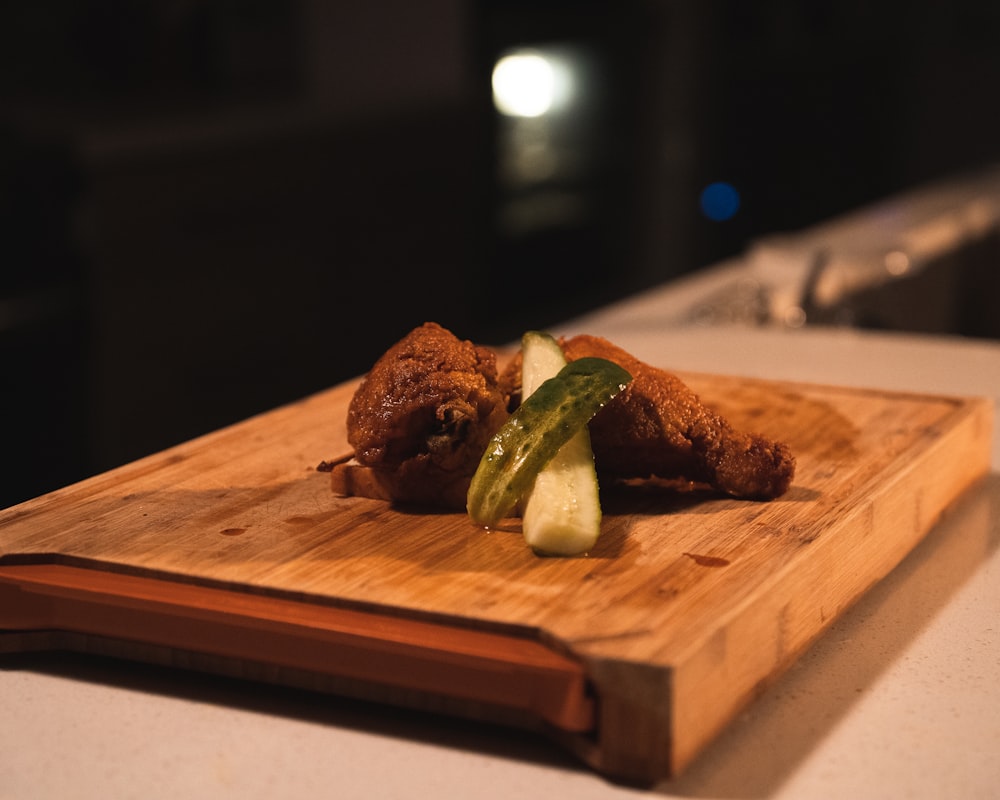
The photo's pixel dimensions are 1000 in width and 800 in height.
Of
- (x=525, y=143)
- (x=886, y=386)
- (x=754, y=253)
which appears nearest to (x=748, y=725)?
(x=886, y=386)

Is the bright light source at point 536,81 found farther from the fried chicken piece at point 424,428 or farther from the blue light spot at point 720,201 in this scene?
the fried chicken piece at point 424,428

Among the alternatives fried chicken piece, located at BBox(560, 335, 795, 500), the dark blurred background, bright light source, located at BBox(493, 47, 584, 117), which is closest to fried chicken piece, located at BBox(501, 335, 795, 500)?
fried chicken piece, located at BBox(560, 335, 795, 500)

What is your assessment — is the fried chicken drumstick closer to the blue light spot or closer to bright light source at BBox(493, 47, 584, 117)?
bright light source at BBox(493, 47, 584, 117)

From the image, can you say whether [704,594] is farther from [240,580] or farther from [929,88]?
[929,88]

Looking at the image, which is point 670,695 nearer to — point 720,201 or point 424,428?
point 424,428

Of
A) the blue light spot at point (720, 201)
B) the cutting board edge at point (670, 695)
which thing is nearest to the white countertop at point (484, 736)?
the cutting board edge at point (670, 695)
